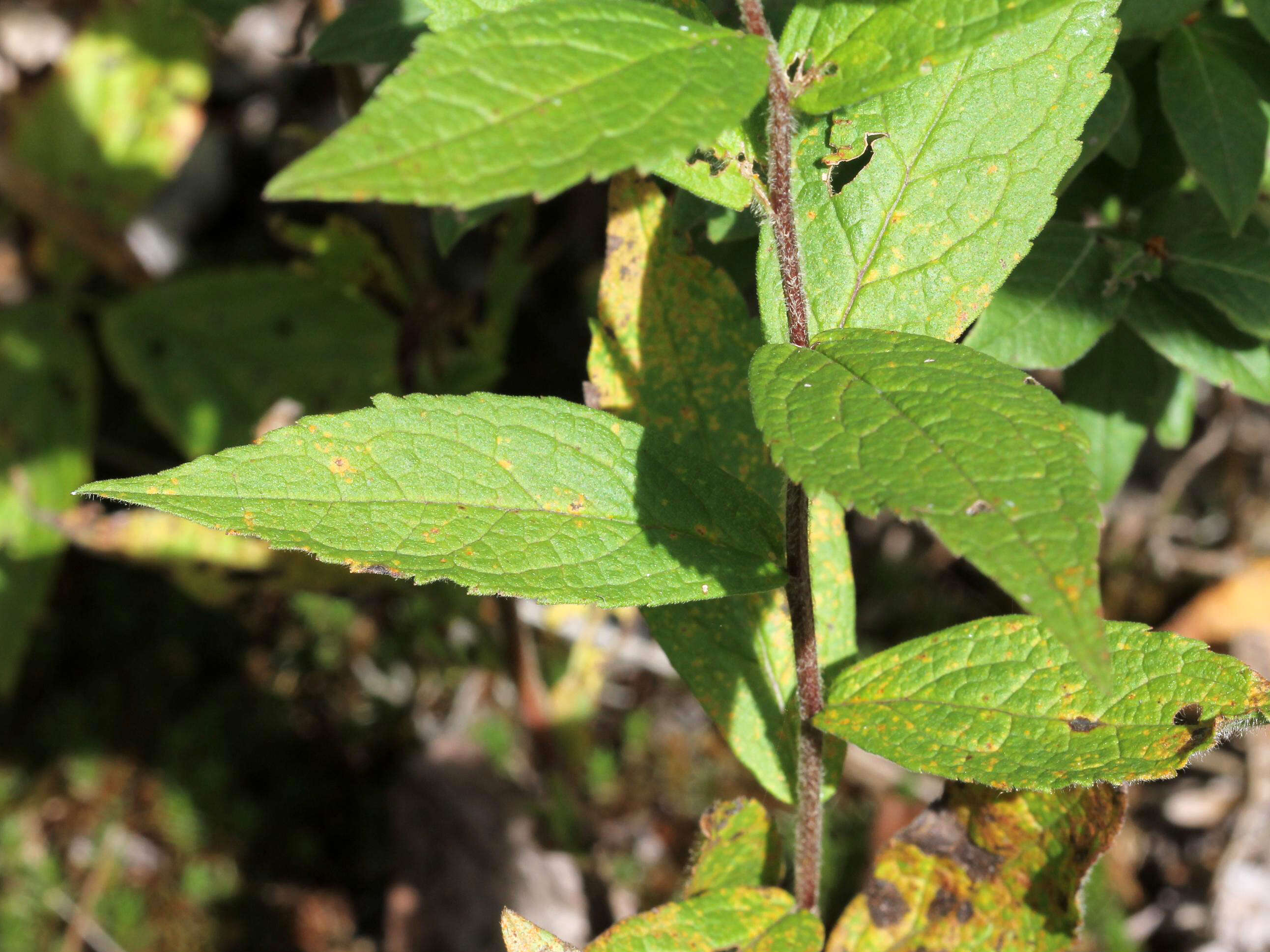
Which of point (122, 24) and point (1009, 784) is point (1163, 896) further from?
point (122, 24)

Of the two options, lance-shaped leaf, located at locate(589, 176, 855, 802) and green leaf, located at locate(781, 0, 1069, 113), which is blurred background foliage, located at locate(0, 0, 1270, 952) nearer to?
lance-shaped leaf, located at locate(589, 176, 855, 802)

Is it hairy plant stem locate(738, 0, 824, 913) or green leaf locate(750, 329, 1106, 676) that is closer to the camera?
green leaf locate(750, 329, 1106, 676)

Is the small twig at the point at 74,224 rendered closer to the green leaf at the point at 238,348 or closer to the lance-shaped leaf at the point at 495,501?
the green leaf at the point at 238,348

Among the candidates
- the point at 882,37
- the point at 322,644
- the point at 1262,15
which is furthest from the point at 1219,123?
the point at 322,644

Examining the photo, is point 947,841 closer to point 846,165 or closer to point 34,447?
point 846,165

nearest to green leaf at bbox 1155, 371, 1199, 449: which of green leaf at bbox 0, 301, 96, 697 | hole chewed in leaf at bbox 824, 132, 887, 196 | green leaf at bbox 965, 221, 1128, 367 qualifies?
green leaf at bbox 965, 221, 1128, 367
